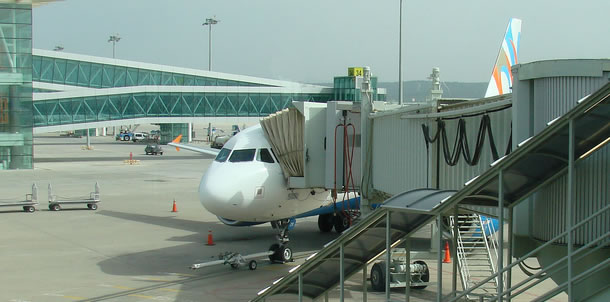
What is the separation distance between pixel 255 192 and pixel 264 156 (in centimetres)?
159

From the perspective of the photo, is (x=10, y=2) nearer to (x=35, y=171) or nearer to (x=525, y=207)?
(x=35, y=171)

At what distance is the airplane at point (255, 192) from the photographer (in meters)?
23.7

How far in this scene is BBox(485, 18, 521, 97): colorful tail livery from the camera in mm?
28406

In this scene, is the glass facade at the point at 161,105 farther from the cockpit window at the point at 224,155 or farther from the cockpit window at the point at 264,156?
the cockpit window at the point at 264,156

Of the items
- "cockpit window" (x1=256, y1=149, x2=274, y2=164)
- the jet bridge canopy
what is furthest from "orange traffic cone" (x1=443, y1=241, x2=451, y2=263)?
the jet bridge canopy

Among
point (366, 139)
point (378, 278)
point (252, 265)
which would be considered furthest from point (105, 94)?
point (378, 278)

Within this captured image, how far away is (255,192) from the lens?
23.9 m

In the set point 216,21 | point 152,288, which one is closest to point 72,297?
point 152,288

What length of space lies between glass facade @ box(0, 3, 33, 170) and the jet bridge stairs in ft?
179

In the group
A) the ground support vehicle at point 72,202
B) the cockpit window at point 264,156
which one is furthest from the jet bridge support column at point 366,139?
the ground support vehicle at point 72,202

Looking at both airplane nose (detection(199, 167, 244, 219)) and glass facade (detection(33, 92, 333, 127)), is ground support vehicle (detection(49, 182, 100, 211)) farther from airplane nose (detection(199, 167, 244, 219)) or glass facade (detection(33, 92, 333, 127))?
glass facade (detection(33, 92, 333, 127))

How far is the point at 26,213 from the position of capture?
1454 inches

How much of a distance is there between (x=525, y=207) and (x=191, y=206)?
104ft

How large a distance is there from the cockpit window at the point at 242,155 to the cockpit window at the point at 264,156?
20 centimetres
